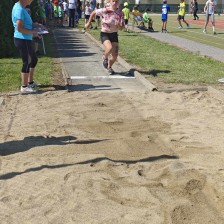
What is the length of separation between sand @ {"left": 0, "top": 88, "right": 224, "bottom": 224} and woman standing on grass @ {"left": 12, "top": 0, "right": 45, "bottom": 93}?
2.16 ft

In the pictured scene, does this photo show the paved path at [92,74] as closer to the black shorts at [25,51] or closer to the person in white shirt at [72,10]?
the black shorts at [25,51]

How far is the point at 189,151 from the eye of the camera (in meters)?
5.46

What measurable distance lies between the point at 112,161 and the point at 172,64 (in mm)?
7698

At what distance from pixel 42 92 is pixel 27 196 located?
4.74 meters

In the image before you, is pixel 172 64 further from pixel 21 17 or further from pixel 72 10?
pixel 72 10

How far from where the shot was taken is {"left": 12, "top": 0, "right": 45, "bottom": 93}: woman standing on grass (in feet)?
25.8

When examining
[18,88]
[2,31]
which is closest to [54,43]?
[2,31]

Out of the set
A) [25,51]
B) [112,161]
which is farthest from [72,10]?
[112,161]

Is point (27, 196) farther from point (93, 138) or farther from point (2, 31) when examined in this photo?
point (2, 31)

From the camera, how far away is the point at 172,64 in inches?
485

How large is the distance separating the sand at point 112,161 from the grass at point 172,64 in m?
2.32

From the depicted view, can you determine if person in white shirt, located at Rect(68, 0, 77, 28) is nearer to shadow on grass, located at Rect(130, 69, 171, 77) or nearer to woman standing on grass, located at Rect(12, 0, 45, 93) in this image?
shadow on grass, located at Rect(130, 69, 171, 77)

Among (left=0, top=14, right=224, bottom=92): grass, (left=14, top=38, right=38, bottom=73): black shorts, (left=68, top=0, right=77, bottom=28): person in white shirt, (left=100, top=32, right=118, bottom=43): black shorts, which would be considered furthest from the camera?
(left=68, top=0, right=77, bottom=28): person in white shirt

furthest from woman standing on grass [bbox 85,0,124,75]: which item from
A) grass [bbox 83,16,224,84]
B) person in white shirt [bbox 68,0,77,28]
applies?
person in white shirt [bbox 68,0,77,28]
